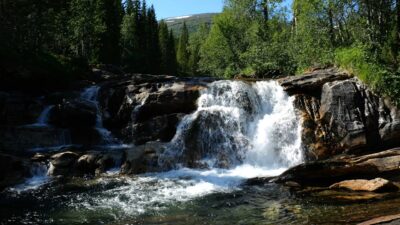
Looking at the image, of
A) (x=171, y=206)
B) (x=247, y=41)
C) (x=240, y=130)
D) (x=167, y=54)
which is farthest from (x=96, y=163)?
(x=167, y=54)

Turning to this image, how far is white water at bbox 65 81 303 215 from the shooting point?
52.0ft

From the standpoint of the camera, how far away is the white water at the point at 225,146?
15.8 meters

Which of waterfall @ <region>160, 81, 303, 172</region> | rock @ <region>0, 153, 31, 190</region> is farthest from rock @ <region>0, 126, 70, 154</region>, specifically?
waterfall @ <region>160, 81, 303, 172</region>

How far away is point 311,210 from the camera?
1305 cm

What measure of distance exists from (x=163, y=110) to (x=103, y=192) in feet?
28.2

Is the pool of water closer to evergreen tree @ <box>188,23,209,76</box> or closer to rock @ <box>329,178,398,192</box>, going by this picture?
rock @ <box>329,178,398,192</box>

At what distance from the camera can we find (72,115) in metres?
24.5

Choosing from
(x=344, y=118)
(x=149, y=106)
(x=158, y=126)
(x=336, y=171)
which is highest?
(x=149, y=106)

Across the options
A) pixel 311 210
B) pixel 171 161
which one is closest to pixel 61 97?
pixel 171 161

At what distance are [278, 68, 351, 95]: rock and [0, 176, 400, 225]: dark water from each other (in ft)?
24.5

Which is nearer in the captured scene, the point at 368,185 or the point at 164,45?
the point at 368,185

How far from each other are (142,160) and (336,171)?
8.19 meters

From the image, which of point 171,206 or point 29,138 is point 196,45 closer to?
point 29,138

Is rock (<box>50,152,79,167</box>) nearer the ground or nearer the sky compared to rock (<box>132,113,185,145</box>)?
nearer the ground
